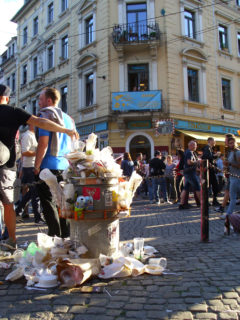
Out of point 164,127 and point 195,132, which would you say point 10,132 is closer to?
point 164,127

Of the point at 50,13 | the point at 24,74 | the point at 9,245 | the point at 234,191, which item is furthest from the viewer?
the point at 24,74

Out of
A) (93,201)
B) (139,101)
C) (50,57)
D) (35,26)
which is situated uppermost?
(35,26)

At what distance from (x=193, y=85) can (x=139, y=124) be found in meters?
4.42

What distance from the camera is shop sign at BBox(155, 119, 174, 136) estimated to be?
1530cm

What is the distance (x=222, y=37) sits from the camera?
1919 centimetres

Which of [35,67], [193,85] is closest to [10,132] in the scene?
[193,85]

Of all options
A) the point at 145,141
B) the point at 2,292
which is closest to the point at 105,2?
the point at 145,141

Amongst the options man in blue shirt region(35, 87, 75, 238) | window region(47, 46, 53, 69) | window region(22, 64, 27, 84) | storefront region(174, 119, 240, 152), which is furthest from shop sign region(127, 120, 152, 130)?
window region(22, 64, 27, 84)

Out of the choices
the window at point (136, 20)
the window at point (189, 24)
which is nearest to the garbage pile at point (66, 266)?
the window at point (136, 20)

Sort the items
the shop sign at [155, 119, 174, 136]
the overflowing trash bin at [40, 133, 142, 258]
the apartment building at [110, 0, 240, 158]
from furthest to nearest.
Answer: the apartment building at [110, 0, 240, 158], the shop sign at [155, 119, 174, 136], the overflowing trash bin at [40, 133, 142, 258]

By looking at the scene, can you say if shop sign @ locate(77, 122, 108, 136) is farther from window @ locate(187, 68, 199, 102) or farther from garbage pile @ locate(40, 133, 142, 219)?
garbage pile @ locate(40, 133, 142, 219)

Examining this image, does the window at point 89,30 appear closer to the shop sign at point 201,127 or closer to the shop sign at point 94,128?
the shop sign at point 94,128

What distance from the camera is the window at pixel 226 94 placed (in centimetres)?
1906

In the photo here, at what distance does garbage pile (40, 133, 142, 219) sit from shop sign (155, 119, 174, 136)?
41.3 feet
